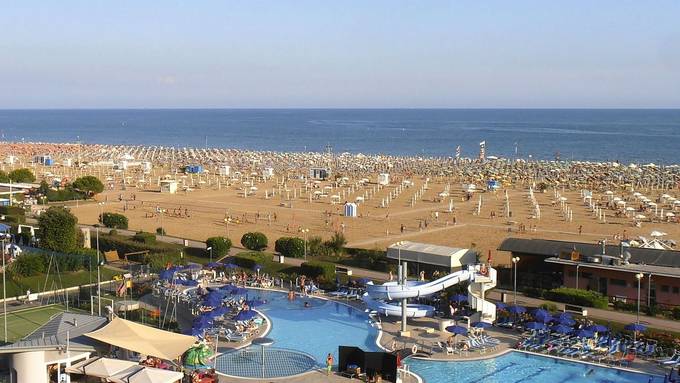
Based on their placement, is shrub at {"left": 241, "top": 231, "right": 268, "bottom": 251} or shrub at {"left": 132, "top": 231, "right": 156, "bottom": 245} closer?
shrub at {"left": 132, "top": 231, "right": 156, "bottom": 245}

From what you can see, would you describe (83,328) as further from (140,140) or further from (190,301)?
(140,140)

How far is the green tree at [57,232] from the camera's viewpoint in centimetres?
2952

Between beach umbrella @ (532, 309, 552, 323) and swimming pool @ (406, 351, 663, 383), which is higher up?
beach umbrella @ (532, 309, 552, 323)

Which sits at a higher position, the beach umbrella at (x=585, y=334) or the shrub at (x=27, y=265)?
the shrub at (x=27, y=265)

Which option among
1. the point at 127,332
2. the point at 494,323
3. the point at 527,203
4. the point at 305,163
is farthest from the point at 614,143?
the point at 127,332

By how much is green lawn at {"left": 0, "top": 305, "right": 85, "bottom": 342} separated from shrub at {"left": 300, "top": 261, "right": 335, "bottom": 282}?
8.78 m

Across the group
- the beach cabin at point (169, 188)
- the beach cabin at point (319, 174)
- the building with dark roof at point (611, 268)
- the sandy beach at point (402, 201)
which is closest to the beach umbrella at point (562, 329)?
the building with dark roof at point (611, 268)

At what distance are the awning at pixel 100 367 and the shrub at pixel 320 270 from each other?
11.8 m

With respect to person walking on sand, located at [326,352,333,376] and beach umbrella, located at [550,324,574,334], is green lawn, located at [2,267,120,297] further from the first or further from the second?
beach umbrella, located at [550,324,574,334]

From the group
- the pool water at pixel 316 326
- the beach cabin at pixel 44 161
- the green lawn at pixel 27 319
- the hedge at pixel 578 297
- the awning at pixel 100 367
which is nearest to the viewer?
the awning at pixel 100 367

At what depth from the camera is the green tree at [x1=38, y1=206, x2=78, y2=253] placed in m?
29.5

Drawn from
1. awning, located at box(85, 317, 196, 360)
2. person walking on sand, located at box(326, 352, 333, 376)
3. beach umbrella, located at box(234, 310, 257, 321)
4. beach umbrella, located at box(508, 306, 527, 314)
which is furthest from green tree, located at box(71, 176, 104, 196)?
person walking on sand, located at box(326, 352, 333, 376)

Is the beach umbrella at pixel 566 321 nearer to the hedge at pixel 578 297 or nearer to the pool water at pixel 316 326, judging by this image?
the hedge at pixel 578 297

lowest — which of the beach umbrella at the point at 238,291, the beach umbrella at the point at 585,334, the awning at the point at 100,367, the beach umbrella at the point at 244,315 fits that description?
the beach umbrella at the point at 585,334
